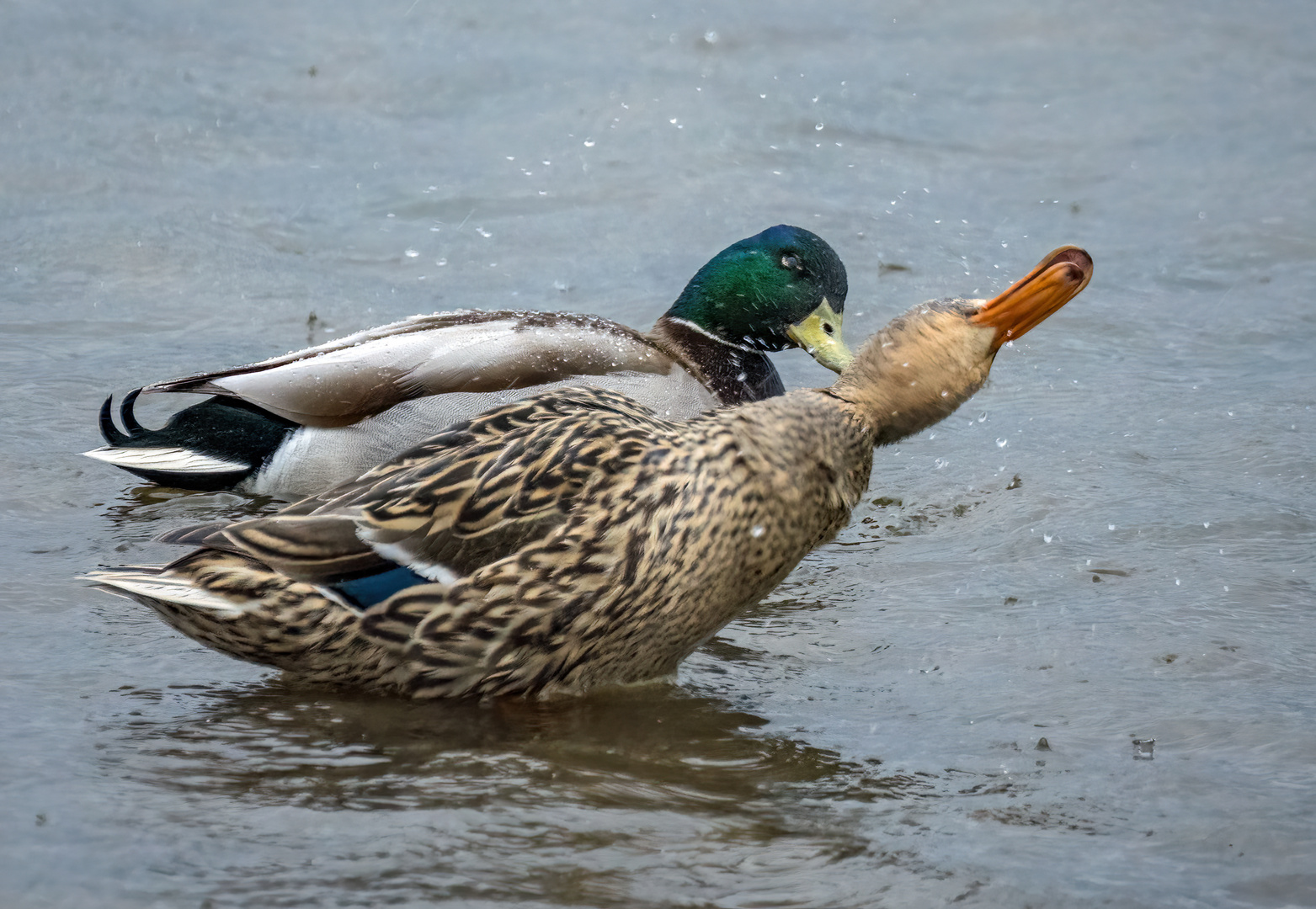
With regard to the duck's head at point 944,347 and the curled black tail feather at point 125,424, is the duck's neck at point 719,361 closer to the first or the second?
the curled black tail feather at point 125,424

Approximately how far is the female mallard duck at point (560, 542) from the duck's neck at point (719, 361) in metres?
2.31

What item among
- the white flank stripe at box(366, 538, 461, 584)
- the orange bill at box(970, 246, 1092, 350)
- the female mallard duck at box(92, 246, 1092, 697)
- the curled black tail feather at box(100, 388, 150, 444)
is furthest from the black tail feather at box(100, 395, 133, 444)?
the orange bill at box(970, 246, 1092, 350)

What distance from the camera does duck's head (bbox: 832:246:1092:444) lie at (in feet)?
12.9

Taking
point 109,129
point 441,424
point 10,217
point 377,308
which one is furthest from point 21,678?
point 109,129

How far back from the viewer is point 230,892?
3051mm

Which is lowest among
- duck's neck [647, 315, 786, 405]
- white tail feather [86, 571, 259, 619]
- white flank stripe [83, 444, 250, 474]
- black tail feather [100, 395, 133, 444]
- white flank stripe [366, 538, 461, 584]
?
white tail feather [86, 571, 259, 619]

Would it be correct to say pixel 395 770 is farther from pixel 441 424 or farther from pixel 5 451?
pixel 5 451

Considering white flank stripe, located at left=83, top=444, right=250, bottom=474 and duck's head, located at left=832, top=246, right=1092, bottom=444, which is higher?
duck's head, located at left=832, top=246, right=1092, bottom=444

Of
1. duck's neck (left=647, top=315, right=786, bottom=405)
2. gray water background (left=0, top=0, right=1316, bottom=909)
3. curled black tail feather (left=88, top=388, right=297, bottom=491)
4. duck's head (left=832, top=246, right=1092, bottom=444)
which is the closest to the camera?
gray water background (left=0, top=0, right=1316, bottom=909)

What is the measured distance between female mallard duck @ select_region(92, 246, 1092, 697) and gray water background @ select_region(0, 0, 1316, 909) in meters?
0.18

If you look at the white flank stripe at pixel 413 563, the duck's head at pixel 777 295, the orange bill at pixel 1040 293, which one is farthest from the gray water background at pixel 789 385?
the orange bill at pixel 1040 293

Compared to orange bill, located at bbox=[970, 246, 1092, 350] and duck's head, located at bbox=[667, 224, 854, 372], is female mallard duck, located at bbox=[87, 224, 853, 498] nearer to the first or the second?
duck's head, located at bbox=[667, 224, 854, 372]

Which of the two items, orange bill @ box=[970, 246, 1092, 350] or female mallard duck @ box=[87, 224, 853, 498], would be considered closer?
orange bill @ box=[970, 246, 1092, 350]

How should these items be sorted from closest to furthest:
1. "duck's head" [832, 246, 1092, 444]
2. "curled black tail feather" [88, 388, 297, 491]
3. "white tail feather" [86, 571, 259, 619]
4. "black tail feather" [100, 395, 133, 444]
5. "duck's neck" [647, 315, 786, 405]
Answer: "white tail feather" [86, 571, 259, 619] → "duck's head" [832, 246, 1092, 444] → "black tail feather" [100, 395, 133, 444] → "curled black tail feather" [88, 388, 297, 491] → "duck's neck" [647, 315, 786, 405]
